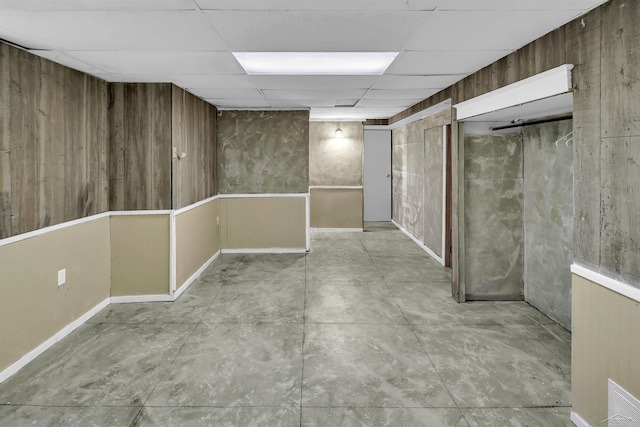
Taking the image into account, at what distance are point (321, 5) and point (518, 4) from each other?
1.02 meters

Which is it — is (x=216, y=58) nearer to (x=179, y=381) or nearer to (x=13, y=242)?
(x=13, y=242)

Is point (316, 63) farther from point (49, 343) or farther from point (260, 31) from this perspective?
point (49, 343)

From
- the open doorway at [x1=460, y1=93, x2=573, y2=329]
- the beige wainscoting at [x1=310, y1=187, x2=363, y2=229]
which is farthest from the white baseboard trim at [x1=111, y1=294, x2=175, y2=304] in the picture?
the beige wainscoting at [x1=310, y1=187, x2=363, y2=229]

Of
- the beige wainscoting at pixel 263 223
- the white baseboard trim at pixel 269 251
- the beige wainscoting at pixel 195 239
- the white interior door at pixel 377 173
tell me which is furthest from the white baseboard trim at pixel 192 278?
the white interior door at pixel 377 173

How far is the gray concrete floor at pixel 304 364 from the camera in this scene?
2352 mm

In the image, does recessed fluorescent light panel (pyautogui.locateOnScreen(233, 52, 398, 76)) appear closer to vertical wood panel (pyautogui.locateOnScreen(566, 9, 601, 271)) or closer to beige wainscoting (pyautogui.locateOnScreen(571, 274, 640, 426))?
vertical wood panel (pyautogui.locateOnScreen(566, 9, 601, 271))

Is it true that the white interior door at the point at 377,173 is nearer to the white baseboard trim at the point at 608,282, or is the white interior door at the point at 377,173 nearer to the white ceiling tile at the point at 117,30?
the white ceiling tile at the point at 117,30

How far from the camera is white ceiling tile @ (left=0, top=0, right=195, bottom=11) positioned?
81.4 inches

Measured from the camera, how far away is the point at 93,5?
2.11 m

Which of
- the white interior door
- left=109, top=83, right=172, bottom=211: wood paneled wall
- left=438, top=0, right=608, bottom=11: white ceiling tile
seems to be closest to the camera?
left=438, top=0, right=608, bottom=11: white ceiling tile

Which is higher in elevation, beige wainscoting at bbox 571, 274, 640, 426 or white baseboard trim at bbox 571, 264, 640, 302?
white baseboard trim at bbox 571, 264, 640, 302

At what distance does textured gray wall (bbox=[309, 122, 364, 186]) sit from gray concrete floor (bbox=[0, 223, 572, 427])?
3931 mm

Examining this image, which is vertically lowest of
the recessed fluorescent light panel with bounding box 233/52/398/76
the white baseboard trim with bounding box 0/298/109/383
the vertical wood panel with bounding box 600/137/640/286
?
the white baseboard trim with bounding box 0/298/109/383

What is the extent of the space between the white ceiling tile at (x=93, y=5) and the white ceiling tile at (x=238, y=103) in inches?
128
